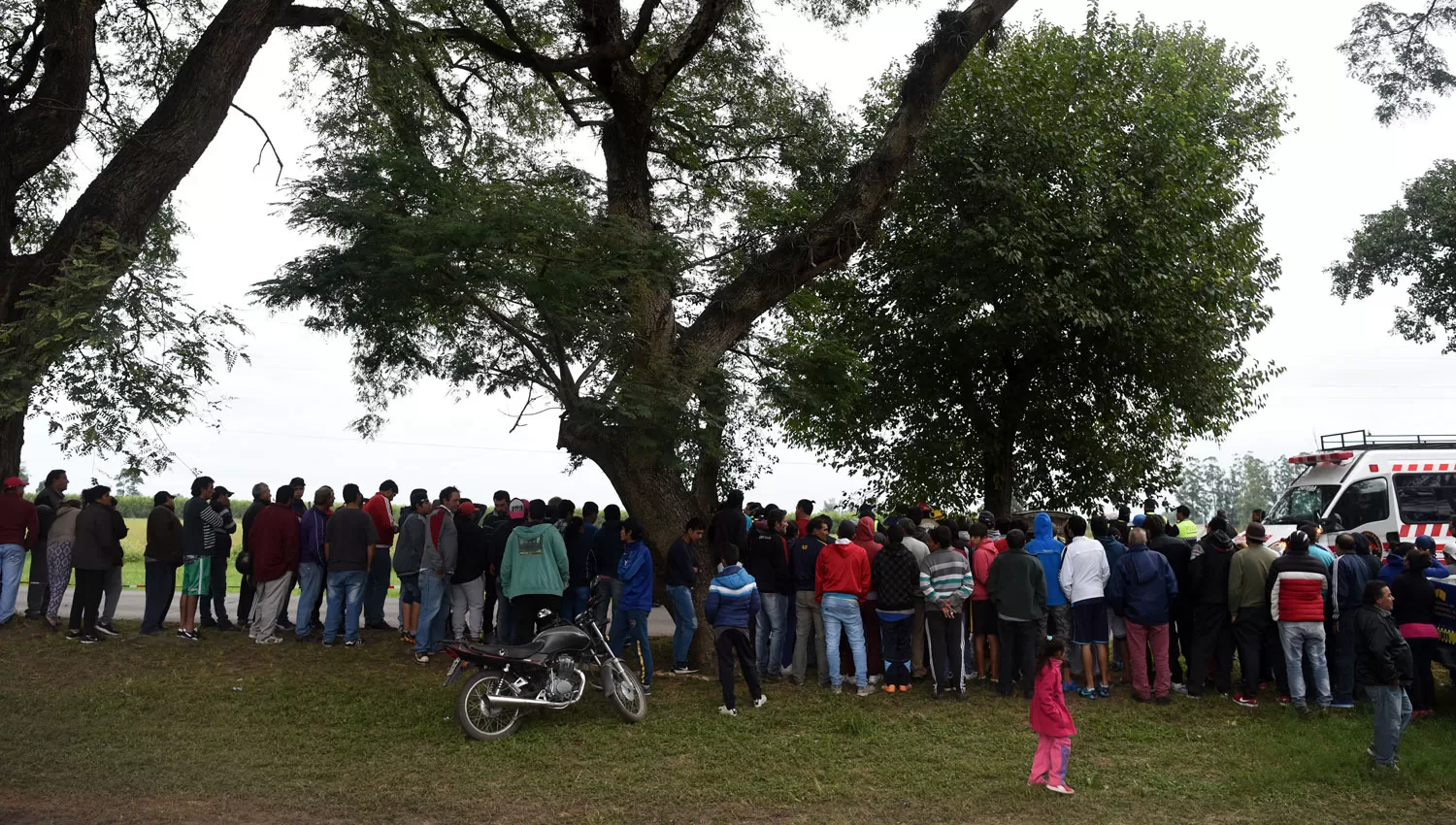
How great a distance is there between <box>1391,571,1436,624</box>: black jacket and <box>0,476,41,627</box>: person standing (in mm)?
15222

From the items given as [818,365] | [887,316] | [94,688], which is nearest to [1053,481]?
[887,316]

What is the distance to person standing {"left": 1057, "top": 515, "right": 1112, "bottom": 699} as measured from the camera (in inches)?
457

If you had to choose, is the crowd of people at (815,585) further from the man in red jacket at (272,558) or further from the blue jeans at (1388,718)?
the blue jeans at (1388,718)

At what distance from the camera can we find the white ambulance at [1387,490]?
18.1m

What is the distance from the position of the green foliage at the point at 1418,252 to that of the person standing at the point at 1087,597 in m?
19.4

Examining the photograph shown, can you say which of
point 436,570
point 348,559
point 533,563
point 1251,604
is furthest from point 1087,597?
point 348,559

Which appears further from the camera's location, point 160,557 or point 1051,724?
point 160,557

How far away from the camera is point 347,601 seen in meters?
13.2

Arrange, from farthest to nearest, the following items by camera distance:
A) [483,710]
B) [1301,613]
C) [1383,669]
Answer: [1301,613] < [483,710] < [1383,669]

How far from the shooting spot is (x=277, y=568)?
13.0m

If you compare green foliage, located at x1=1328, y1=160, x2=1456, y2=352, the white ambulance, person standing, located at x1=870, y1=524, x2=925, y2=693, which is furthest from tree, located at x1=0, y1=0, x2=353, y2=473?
green foliage, located at x1=1328, y1=160, x2=1456, y2=352

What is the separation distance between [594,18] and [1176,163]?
11.3 m

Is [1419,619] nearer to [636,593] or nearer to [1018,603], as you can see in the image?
[1018,603]

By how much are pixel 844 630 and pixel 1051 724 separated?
3779 mm
